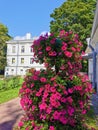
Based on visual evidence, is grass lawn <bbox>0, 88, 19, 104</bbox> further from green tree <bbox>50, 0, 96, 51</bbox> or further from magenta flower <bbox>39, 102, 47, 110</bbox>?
green tree <bbox>50, 0, 96, 51</bbox>

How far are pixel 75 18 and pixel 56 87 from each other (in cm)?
3103

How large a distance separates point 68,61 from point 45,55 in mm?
524

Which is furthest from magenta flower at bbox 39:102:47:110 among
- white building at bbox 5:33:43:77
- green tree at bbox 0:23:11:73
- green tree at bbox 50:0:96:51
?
white building at bbox 5:33:43:77

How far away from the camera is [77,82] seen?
528cm

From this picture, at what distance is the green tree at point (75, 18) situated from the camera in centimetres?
3359

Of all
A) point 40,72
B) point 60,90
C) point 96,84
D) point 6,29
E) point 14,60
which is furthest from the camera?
point 6,29

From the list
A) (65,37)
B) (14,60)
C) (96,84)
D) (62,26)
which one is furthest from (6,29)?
(65,37)

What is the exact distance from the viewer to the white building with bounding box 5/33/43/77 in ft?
162

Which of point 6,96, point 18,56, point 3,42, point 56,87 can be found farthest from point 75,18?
point 56,87

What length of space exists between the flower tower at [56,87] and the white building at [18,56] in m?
43.9

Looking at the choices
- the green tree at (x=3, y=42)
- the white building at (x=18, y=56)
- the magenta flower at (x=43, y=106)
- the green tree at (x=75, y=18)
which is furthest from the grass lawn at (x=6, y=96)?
the white building at (x=18, y=56)

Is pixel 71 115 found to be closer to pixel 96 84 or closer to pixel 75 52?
pixel 75 52

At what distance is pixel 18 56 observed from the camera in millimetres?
50125

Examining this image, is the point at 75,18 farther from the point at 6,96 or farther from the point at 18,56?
the point at 6,96
